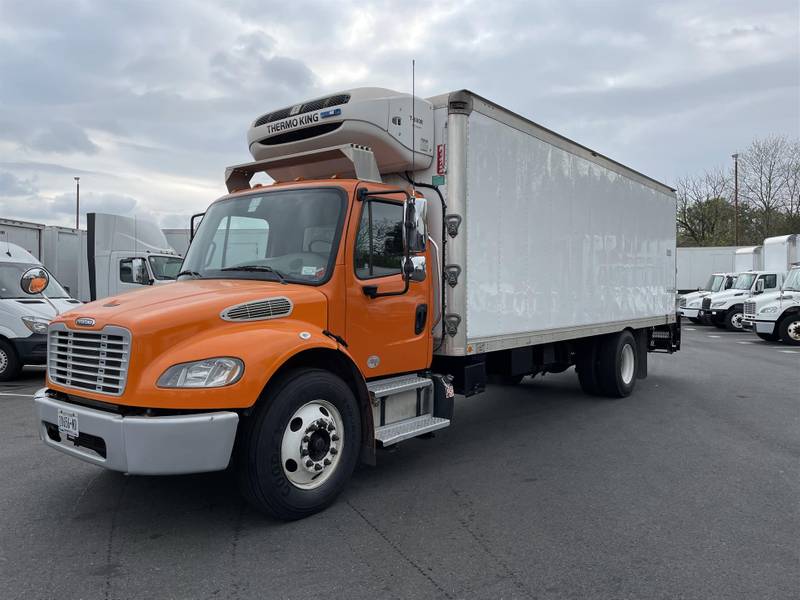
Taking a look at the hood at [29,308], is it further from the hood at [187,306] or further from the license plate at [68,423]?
the license plate at [68,423]

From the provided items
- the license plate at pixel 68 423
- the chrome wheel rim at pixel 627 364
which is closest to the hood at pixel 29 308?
the license plate at pixel 68 423

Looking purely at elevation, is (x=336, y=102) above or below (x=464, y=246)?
above

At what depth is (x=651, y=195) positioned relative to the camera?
10.0 m

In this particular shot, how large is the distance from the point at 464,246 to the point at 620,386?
4.74 metres

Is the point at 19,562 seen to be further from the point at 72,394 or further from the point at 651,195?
the point at 651,195

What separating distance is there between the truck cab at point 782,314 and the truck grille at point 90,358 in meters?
19.4

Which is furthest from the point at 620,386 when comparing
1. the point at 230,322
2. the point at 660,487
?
the point at 230,322

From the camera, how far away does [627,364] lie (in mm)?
9602

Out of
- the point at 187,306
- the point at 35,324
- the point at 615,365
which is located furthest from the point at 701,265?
the point at 187,306

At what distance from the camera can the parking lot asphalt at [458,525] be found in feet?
11.5

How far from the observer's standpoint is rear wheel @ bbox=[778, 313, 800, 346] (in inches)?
725

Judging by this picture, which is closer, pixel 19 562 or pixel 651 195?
pixel 19 562

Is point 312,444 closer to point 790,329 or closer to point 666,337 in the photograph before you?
point 666,337

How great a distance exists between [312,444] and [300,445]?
11cm
